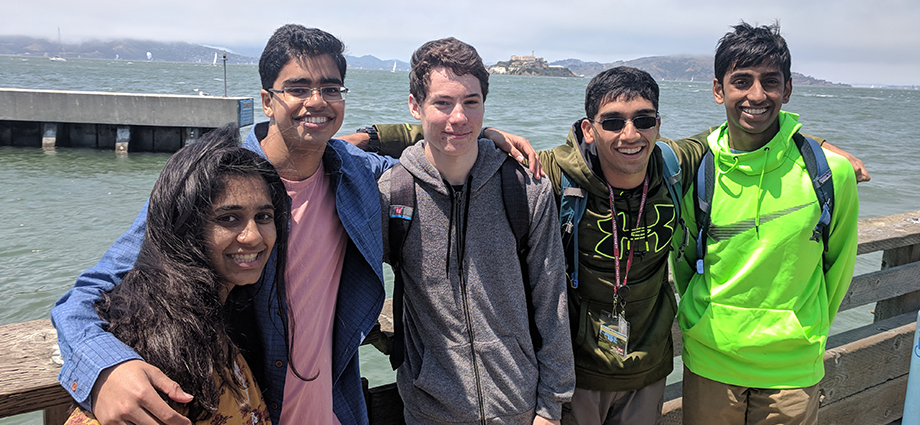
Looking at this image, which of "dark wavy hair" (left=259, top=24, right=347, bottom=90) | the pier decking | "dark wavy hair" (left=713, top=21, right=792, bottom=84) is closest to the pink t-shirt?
"dark wavy hair" (left=259, top=24, right=347, bottom=90)

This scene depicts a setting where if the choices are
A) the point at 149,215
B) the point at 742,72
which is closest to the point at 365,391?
the point at 149,215

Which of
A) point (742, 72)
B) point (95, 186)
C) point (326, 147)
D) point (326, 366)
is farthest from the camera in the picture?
point (95, 186)

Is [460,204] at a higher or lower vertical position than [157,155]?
higher

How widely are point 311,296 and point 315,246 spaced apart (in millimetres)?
164

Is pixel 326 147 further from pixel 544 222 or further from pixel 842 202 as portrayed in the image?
pixel 842 202

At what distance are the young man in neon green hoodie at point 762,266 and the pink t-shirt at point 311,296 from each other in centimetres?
162

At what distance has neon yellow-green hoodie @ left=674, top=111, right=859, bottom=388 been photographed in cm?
255

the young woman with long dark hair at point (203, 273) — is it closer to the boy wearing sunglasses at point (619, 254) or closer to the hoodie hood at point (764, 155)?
the boy wearing sunglasses at point (619, 254)

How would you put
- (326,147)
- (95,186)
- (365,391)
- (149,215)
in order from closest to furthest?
1. (149,215)
2. (326,147)
3. (365,391)
4. (95,186)

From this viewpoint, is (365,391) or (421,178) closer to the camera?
(421,178)

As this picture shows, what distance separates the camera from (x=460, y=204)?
6.94ft

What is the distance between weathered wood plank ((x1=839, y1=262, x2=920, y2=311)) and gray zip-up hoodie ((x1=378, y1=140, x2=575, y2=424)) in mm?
2170

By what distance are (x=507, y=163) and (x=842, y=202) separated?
156 centimetres

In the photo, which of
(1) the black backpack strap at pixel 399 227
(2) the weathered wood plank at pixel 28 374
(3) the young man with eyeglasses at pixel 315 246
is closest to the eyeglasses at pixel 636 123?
(1) the black backpack strap at pixel 399 227
